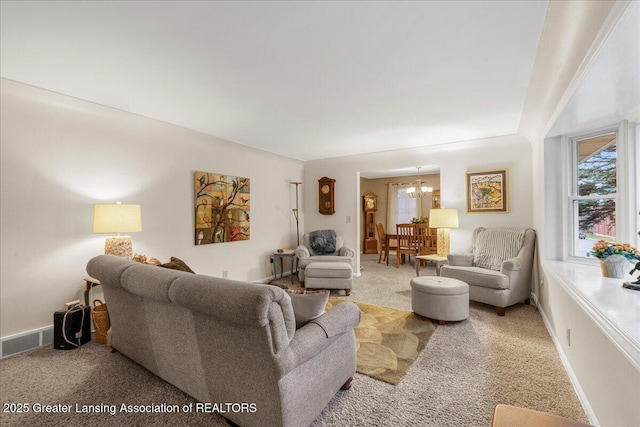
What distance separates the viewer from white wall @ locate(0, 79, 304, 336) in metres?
2.47

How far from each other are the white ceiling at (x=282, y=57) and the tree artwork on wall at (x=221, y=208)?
3.28 ft

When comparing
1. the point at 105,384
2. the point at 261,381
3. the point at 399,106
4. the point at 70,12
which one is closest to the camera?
the point at 261,381

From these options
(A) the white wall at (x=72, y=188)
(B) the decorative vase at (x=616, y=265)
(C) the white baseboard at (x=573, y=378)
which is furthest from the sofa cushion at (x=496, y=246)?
(A) the white wall at (x=72, y=188)

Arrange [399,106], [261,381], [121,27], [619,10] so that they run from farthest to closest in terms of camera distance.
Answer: [399,106] → [121,27] → [261,381] → [619,10]

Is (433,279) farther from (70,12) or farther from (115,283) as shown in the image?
(70,12)

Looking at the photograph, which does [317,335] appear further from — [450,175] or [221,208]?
[450,175]

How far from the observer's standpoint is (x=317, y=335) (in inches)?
60.7

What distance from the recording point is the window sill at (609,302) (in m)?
1.16

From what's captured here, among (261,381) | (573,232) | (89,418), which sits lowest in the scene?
(89,418)

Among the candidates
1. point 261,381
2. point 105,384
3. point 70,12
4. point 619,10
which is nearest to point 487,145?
point 619,10

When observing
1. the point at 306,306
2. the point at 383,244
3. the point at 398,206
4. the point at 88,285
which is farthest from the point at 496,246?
the point at 88,285

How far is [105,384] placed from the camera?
78.7 inches

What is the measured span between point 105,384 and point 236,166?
10.6ft

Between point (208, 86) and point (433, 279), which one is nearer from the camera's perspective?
point (208, 86)
